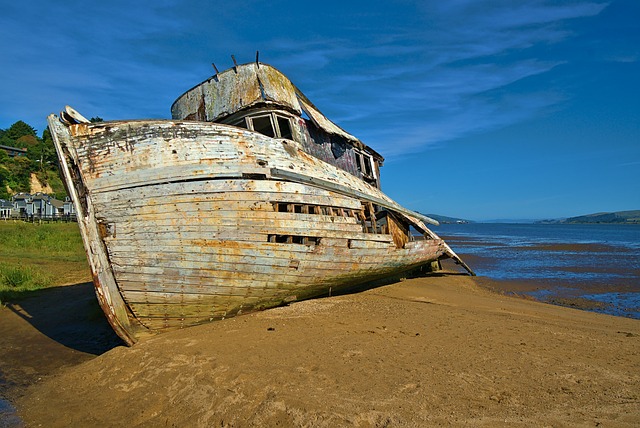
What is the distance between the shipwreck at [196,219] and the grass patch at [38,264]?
6.68m

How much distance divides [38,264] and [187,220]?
12.2 m

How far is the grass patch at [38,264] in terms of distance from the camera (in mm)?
11234

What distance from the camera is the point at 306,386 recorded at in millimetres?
4250

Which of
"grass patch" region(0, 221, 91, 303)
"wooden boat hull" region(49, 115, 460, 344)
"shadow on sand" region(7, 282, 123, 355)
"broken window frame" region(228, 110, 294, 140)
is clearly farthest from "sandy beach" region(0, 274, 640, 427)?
"grass patch" region(0, 221, 91, 303)

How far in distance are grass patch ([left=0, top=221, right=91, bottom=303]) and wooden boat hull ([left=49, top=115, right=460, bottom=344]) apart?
6.62 meters

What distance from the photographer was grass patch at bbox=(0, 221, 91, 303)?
11234 millimetres

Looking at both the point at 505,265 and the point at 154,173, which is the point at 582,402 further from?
the point at 505,265

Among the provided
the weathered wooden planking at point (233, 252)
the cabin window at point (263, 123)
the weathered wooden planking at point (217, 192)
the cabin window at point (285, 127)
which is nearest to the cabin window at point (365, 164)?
the cabin window at point (263, 123)

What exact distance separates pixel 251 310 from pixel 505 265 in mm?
15579

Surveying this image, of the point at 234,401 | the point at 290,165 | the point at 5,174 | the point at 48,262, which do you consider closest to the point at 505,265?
the point at 290,165

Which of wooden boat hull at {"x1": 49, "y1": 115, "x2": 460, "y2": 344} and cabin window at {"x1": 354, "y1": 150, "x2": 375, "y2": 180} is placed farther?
cabin window at {"x1": 354, "y1": 150, "x2": 375, "y2": 180}

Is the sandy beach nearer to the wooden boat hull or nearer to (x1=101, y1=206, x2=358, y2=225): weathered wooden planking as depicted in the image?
the wooden boat hull

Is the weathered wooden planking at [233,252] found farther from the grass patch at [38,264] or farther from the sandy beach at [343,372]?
the grass patch at [38,264]

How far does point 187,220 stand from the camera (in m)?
5.89
